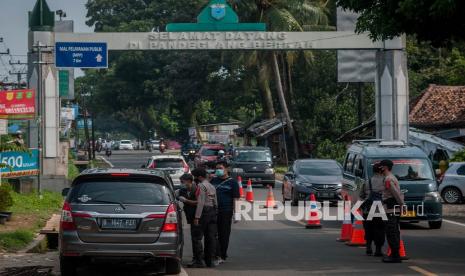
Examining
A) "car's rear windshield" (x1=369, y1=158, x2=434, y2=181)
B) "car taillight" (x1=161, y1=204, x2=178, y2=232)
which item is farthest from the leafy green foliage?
"car taillight" (x1=161, y1=204, x2=178, y2=232)

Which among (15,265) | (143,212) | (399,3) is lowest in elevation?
(15,265)

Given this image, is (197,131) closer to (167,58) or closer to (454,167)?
(167,58)

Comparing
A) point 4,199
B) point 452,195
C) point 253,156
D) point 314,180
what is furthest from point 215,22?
point 4,199

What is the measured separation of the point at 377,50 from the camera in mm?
34656

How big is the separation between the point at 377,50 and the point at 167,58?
1794 inches

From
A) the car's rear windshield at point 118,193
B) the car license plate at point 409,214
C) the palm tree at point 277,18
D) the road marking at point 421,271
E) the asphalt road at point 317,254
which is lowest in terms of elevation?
the asphalt road at point 317,254

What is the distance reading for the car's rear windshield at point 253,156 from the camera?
4144cm

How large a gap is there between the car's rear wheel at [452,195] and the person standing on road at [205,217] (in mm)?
17283

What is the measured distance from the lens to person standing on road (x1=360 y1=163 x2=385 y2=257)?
52.3 ft

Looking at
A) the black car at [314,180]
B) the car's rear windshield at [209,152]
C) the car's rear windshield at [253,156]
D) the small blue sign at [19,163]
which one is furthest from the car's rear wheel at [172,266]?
the car's rear windshield at [209,152]

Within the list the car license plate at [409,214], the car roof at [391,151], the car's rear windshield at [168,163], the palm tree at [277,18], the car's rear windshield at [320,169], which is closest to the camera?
the car license plate at [409,214]

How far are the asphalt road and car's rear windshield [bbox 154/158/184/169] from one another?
972cm

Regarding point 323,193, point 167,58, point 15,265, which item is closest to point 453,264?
point 15,265

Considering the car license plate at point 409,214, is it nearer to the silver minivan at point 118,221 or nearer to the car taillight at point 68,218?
the silver minivan at point 118,221
